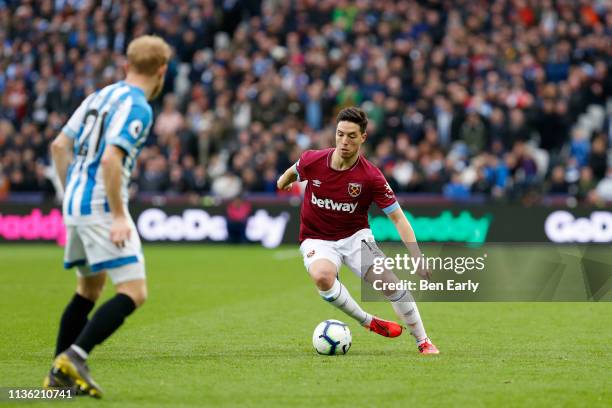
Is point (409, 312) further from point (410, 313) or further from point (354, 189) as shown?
point (354, 189)

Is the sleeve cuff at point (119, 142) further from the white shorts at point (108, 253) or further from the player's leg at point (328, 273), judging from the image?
the player's leg at point (328, 273)

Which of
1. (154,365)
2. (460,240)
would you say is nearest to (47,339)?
(154,365)

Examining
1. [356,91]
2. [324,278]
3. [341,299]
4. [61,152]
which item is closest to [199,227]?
[356,91]

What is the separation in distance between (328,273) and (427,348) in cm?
108

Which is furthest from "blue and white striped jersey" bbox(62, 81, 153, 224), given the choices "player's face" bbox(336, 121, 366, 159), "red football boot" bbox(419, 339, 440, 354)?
"red football boot" bbox(419, 339, 440, 354)

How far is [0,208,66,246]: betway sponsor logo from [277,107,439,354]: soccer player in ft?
55.4

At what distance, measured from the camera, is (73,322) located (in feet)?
24.2

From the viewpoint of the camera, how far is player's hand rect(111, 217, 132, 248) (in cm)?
658

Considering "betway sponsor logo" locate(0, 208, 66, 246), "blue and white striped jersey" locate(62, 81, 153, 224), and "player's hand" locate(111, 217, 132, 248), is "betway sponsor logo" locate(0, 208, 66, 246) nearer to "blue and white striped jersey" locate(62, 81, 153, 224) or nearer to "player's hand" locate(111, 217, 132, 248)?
"blue and white striped jersey" locate(62, 81, 153, 224)

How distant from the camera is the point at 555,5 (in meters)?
28.1

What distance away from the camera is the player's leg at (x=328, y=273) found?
9.18 metres

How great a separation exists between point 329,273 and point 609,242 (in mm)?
14870

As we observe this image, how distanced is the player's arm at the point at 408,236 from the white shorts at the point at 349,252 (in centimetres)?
46

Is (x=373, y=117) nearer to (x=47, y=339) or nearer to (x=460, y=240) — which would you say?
(x=460, y=240)
